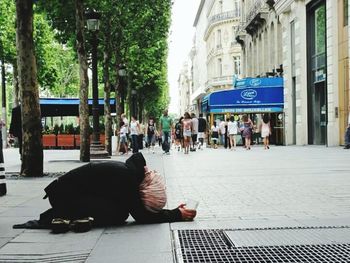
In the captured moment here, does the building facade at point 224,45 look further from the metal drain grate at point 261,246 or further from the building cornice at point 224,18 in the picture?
the metal drain grate at point 261,246

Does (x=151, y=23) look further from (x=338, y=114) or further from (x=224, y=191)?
(x=224, y=191)

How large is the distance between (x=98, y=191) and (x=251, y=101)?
91.3 feet

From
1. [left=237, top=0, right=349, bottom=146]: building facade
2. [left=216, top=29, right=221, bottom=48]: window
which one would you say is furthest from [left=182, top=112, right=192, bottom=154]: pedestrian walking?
[left=216, top=29, right=221, bottom=48]: window

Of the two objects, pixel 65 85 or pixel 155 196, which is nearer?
pixel 155 196

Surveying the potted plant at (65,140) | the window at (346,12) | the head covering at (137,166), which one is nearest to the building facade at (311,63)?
the window at (346,12)

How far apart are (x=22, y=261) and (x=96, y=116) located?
17475 millimetres

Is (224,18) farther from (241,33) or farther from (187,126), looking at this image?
(187,126)

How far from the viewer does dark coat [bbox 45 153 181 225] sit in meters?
6.05

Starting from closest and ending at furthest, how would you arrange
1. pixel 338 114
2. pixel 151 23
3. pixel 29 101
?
pixel 29 101 → pixel 338 114 → pixel 151 23

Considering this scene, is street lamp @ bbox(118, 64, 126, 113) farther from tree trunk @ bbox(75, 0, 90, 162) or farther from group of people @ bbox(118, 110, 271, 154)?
tree trunk @ bbox(75, 0, 90, 162)

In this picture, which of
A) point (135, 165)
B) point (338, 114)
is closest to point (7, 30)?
point (338, 114)

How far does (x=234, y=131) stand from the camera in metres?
29.2

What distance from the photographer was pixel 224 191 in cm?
962

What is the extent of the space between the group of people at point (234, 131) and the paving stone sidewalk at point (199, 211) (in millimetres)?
14572
